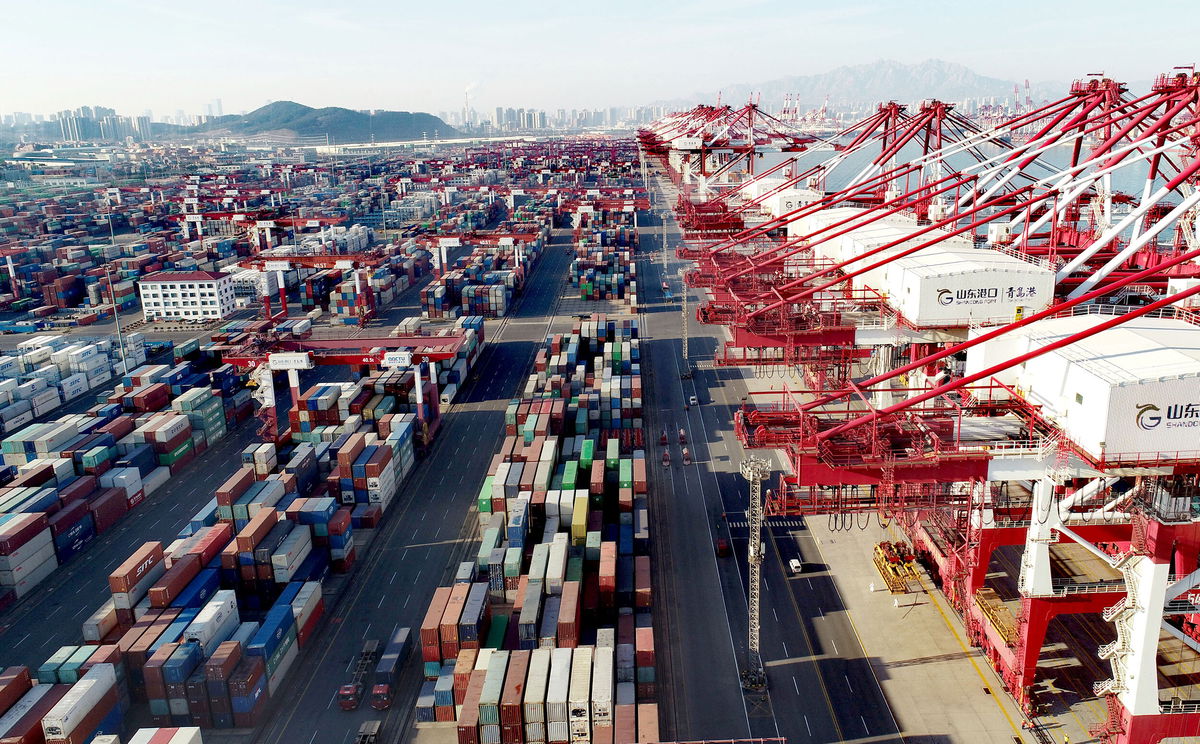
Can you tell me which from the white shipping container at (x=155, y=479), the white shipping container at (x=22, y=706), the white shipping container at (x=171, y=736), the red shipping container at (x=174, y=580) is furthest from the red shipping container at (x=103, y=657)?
the white shipping container at (x=155, y=479)

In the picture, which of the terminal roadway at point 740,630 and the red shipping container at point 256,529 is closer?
the terminal roadway at point 740,630

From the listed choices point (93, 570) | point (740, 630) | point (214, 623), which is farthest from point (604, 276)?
point (214, 623)

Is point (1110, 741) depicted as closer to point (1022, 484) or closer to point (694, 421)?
point (1022, 484)

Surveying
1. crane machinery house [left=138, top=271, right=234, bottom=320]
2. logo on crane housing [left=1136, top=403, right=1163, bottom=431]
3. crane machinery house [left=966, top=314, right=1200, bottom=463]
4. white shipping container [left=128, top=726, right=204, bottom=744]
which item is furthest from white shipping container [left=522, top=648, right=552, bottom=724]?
crane machinery house [left=138, top=271, right=234, bottom=320]

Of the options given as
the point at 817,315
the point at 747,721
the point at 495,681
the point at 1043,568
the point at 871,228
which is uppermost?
the point at 871,228

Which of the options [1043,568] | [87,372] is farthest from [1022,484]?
[87,372]

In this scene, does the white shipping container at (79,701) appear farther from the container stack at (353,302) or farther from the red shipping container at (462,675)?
the container stack at (353,302)
